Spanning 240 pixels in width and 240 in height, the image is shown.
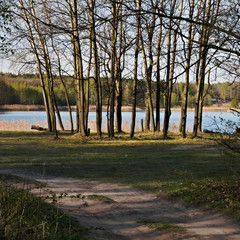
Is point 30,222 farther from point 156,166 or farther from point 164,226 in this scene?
point 156,166

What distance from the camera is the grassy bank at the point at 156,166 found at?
7715 millimetres

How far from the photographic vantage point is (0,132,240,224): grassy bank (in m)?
7.71

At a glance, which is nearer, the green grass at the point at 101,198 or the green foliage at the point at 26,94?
the green grass at the point at 101,198

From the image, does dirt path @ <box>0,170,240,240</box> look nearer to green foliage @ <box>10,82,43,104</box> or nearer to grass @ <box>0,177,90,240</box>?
grass @ <box>0,177,90,240</box>

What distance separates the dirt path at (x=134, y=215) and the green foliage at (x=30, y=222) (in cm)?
39

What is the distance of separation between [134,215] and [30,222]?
2.25m

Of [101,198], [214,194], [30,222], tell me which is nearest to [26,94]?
[101,198]

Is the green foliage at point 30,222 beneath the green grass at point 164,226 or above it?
above

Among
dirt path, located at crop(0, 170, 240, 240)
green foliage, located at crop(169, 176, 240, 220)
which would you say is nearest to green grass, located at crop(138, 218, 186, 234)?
dirt path, located at crop(0, 170, 240, 240)

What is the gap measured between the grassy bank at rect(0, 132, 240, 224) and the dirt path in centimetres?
47

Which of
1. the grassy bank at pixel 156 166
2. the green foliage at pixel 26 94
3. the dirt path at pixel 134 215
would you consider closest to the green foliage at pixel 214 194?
the grassy bank at pixel 156 166

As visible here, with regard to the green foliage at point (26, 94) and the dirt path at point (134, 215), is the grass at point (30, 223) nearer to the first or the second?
the dirt path at point (134, 215)

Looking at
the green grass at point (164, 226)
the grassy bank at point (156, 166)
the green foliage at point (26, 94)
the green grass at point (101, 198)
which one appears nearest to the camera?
the green grass at point (164, 226)

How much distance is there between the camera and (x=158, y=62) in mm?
23797
